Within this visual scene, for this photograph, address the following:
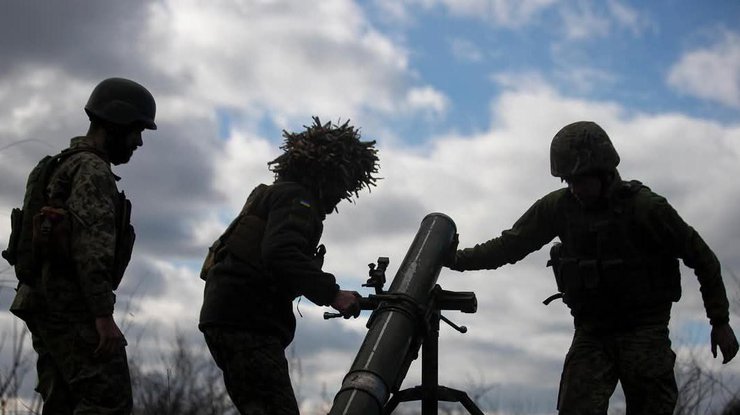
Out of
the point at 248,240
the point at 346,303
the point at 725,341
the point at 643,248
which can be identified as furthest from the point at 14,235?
the point at 725,341

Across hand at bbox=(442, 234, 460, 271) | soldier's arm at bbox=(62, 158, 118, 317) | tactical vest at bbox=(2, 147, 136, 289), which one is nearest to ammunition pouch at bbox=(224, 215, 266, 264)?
tactical vest at bbox=(2, 147, 136, 289)

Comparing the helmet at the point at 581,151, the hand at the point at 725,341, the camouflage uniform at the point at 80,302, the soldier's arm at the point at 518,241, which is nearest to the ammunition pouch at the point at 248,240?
the camouflage uniform at the point at 80,302

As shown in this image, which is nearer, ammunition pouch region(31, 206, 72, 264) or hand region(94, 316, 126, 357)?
hand region(94, 316, 126, 357)

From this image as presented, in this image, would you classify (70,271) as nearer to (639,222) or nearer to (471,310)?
(471,310)

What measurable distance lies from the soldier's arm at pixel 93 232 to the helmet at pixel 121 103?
1.34ft

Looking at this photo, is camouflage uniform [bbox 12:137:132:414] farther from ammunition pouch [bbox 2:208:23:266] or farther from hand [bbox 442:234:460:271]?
hand [bbox 442:234:460:271]

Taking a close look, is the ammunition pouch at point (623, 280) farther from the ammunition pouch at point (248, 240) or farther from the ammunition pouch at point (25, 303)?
the ammunition pouch at point (25, 303)

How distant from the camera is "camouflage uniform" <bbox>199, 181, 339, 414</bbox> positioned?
5.35 metres

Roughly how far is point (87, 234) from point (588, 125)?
3262 mm

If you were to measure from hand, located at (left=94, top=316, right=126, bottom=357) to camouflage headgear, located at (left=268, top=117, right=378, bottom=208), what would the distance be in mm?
1655

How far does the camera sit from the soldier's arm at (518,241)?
21.5ft

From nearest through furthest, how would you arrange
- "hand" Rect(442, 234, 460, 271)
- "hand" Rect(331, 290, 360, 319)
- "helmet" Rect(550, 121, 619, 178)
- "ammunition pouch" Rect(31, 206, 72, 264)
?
1. "ammunition pouch" Rect(31, 206, 72, 264)
2. "hand" Rect(331, 290, 360, 319)
3. "helmet" Rect(550, 121, 619, 178)
4. "hand" Rect(442, 234, 460, 271)

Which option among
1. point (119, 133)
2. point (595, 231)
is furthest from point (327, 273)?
point (595, 231)

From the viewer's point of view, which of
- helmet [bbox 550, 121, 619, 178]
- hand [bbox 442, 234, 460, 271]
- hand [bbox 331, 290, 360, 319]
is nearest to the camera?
hand [bbox 331, 290, 360, 319]
